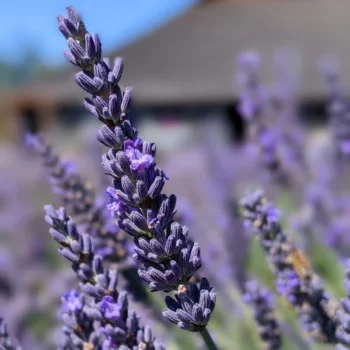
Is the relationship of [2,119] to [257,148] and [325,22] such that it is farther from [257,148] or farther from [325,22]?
[257,148]

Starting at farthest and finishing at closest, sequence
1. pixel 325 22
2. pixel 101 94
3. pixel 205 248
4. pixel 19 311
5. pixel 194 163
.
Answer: pixel 325 22 → pixel 194 163 → pixel 19 311 → pixel 205 248 → pixel 101 94

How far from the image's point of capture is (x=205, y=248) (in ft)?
8.88

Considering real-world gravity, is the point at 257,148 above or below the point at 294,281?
above

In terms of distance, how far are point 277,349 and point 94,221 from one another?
0.43 meters

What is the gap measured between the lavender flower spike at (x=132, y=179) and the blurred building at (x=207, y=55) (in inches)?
584

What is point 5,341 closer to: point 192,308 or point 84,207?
point 192,308

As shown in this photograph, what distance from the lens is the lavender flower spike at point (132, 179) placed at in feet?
2.72

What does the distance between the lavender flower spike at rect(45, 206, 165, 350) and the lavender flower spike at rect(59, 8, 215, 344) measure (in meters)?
0.08

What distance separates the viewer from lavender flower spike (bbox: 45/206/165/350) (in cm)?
92

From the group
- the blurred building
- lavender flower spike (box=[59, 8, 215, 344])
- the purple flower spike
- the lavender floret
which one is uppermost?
the blurred building

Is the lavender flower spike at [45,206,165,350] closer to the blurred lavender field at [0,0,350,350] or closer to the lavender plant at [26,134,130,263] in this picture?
the blurred lavender field at [0,0,350,350]

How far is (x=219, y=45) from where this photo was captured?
62.2ft

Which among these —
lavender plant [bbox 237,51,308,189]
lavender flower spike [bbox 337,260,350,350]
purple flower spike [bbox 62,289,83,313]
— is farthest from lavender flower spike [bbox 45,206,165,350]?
lavender plant [bbox 237,51,308,189]

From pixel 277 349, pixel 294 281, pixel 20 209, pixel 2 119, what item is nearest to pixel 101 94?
pixel 294 281
